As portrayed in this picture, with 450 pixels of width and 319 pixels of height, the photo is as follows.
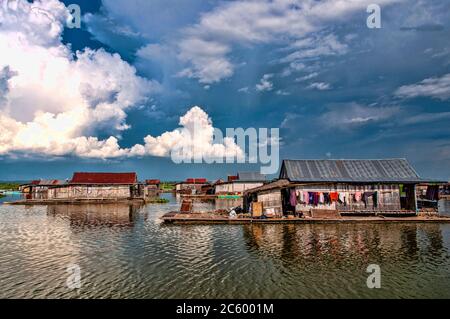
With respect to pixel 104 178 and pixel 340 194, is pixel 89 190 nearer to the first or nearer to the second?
pixel 104 178

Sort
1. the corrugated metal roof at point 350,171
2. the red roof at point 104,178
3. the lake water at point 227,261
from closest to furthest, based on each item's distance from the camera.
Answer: the lake water at point 227,261
the corrugated metal roof at point 350,171
the red roof at point 104,178

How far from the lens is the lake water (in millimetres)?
14609

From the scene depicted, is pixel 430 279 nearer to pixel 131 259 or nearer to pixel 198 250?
pixel 198 250

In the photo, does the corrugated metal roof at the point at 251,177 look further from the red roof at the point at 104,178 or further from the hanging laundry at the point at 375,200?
the hanging laundry at the point at 375,200

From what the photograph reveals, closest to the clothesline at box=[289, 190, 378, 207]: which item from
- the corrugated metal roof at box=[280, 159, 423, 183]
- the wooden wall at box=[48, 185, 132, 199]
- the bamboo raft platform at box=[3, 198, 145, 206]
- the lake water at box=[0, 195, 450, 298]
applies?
the corrugated metal roof at box=[280, 159, 423, 183]

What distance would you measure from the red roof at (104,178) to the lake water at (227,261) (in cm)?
3514

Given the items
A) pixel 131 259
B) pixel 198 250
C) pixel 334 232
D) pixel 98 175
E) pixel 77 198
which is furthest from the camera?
pixel 98 175

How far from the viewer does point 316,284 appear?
1530 cm

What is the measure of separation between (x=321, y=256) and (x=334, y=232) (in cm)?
923

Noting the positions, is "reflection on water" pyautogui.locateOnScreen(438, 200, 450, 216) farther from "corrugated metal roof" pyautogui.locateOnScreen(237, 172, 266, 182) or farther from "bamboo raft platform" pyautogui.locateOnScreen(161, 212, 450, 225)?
"corrugated metal roof" pyautogui.locateOnScreen(237, 172, 266, 182)

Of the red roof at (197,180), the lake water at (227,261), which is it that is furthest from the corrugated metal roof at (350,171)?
the red roof at (197,180)

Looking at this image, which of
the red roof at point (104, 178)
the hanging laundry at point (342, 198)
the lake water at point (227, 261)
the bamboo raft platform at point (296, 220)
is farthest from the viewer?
the red roof at point (104, 178)

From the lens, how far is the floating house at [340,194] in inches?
1393
